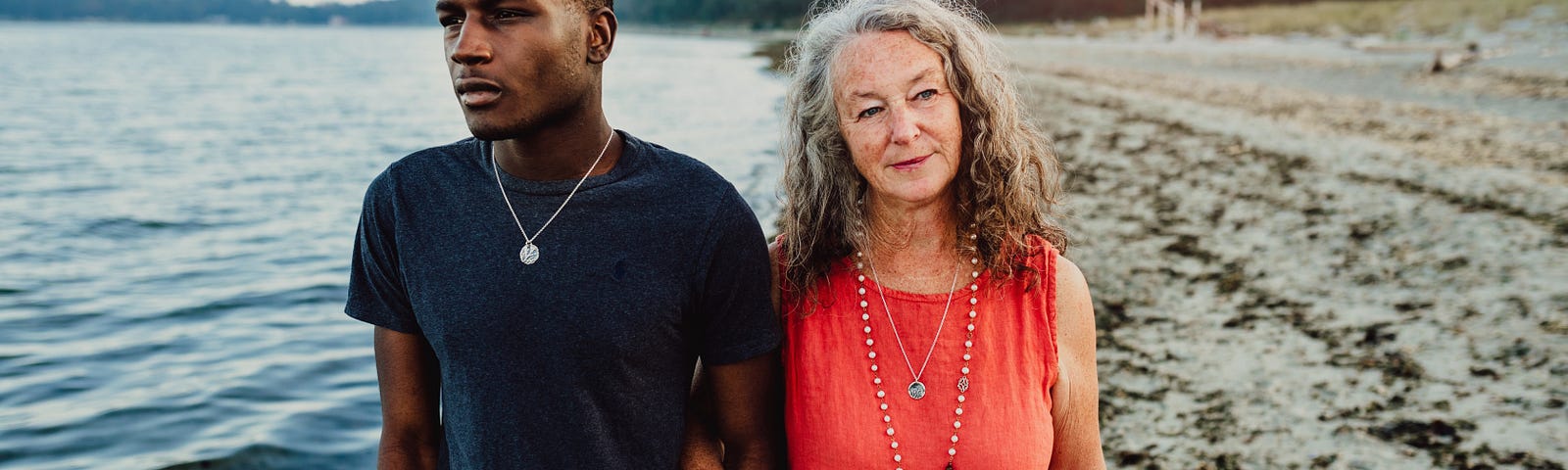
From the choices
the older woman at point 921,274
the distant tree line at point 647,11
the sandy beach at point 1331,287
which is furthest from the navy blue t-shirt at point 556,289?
the distant tree line at point 647,11

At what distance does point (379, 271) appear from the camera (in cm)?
204

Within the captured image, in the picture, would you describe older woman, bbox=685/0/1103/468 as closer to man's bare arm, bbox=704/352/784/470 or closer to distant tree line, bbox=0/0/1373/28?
man's bare arm, bbox=704/352/784/470

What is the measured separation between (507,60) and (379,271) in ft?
1.67

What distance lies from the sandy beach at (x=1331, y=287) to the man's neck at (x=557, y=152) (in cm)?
101

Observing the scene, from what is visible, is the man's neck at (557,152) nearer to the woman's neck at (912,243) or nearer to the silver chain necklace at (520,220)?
the silver chain necklace at (520,220)

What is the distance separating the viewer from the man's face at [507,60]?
190 cm

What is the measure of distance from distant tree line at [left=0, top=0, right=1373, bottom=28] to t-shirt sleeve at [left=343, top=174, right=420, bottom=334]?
87.3 metres

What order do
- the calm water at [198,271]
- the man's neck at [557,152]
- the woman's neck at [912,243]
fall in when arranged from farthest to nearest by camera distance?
the calm water at [198,271] < the woman's neck at [912,243] < the man's neck at [557,152]

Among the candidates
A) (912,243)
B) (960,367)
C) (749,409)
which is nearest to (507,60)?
(749,409)

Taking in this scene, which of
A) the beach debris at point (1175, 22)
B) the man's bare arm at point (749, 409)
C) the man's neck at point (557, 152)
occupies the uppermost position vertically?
the man's neck at point (557, 152)

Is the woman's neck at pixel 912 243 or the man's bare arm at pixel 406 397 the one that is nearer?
the man's bare arm at pixel 406 397

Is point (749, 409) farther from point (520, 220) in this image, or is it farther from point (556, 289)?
point (520, 220)

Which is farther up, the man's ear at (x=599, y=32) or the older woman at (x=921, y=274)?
the man's ear at (x=599, y=32)

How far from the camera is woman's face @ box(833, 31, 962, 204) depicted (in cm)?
220
